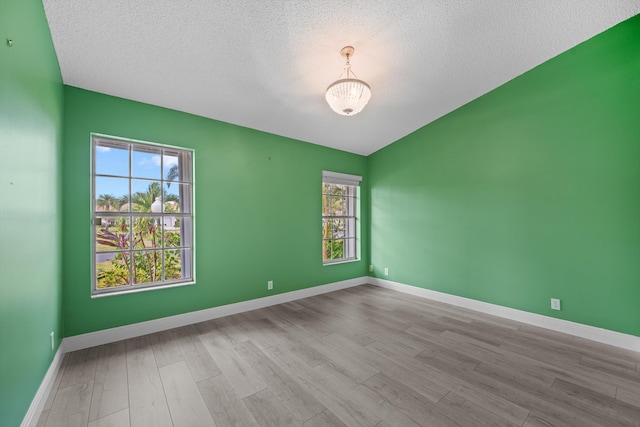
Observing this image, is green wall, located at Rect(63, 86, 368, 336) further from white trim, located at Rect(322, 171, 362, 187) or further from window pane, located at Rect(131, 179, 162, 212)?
window pane, located at Rect(131, 179, 162, 212)

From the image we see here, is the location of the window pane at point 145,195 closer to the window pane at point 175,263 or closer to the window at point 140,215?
the window at point 140,215

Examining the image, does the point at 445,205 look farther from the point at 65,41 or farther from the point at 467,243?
the point at 65,41

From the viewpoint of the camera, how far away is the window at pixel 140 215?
8.86 feet

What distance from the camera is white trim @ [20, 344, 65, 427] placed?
1.55 m

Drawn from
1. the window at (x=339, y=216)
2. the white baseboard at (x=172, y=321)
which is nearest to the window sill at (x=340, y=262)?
the window at (x=339, y=216)

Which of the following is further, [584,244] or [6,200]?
[584,244]

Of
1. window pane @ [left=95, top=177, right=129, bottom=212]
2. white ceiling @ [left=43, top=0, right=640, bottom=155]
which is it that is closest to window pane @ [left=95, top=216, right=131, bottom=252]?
window pane @ [left=95, top=177, right=129, bottom=212]

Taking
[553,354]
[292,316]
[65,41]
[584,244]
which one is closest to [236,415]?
[292,316]

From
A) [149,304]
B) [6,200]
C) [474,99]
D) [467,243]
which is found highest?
[474,99]

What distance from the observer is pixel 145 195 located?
294cm

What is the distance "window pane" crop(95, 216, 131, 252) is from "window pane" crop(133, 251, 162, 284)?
0.18m

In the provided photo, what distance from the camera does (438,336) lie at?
2.81m

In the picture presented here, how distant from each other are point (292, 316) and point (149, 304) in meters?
1.67

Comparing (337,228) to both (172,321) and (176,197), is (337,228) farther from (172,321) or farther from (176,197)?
(172,321)
